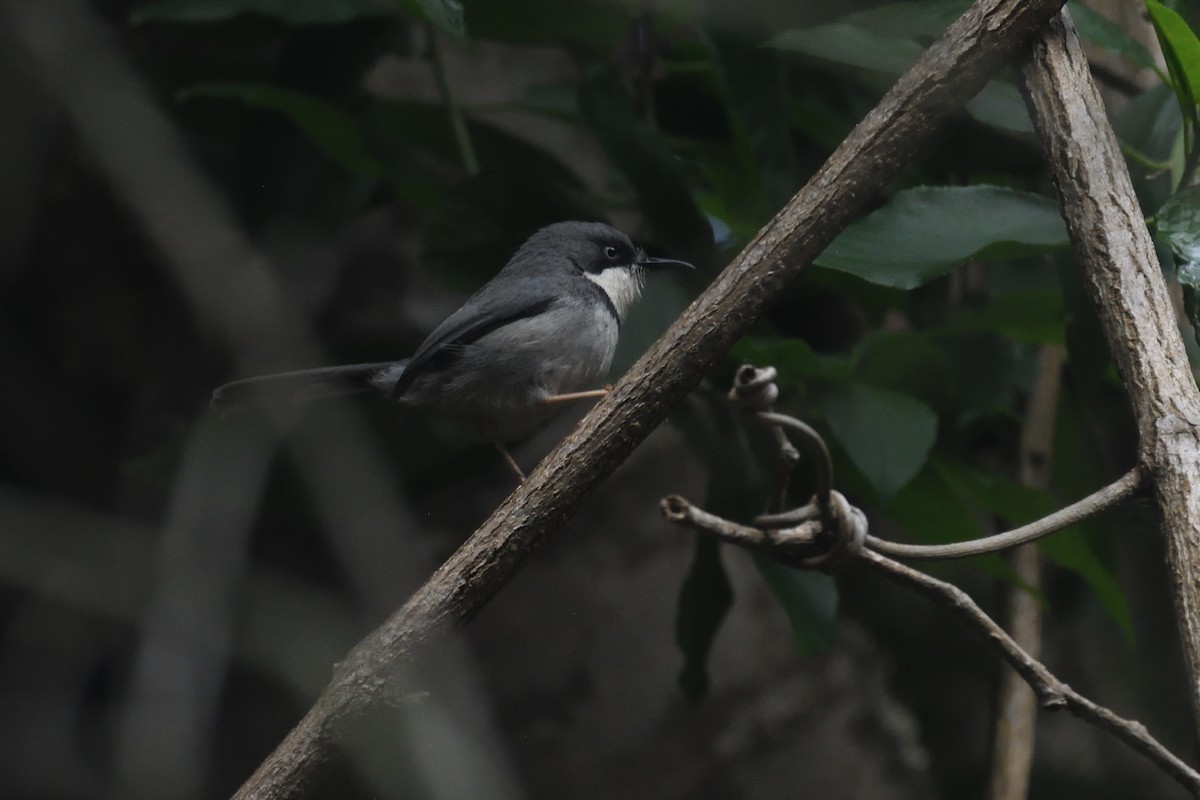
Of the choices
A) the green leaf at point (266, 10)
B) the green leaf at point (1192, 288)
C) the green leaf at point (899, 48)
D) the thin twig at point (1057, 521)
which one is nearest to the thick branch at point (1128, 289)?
the thin twig at point (1057, 521)

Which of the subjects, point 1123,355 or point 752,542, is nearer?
point 1123,355

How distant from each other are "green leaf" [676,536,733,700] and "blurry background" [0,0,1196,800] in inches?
0.4

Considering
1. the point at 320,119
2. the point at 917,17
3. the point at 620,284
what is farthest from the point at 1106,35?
the point at 320,119

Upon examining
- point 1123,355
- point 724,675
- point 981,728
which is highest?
point 1123,355

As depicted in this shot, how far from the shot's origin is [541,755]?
468 centimetres

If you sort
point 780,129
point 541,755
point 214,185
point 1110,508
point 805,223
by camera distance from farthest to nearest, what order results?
1. point 541,755
2. point 214,185
3. point 780,129
4. point 805,223
5. point 1110,508

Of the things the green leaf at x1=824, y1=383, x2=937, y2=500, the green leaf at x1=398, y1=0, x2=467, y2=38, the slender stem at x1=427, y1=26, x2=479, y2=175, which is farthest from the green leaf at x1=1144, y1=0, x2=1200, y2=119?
the slender stem at x1=427, y1=26, x2=479, y2=175

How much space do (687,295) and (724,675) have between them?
2.00 meters

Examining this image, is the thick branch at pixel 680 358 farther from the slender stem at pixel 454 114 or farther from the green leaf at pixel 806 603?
the slender stem at pixel 454 114

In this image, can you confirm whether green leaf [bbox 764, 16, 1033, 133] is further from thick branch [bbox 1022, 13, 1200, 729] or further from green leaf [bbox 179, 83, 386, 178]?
green leaf [bbox 179, 83, 386, 178]

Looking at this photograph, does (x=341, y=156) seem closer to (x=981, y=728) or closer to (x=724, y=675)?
(x=724, y=675)

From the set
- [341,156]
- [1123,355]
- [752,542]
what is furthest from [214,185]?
[1123,355]

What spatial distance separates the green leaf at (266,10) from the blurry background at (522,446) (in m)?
0.02

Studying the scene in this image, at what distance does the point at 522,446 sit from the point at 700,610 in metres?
1.34
